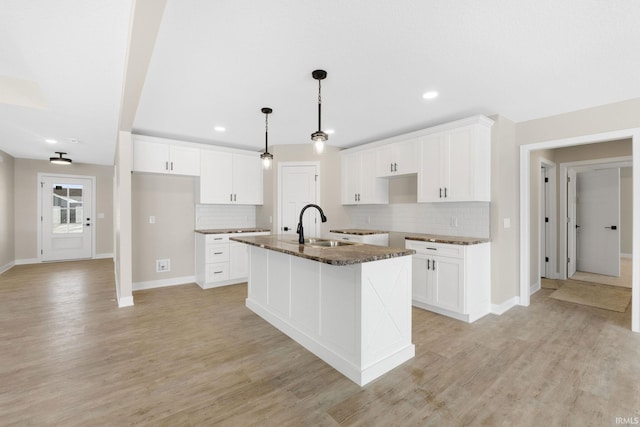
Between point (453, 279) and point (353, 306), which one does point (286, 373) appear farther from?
point (453, 279)

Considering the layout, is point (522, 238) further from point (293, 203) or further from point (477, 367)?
point (293, 203)

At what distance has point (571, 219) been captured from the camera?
205 inches

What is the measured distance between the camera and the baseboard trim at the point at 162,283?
461cm

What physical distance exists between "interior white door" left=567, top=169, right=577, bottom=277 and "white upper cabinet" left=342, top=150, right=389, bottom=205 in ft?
10.6

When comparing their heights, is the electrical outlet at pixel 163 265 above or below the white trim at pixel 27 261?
above

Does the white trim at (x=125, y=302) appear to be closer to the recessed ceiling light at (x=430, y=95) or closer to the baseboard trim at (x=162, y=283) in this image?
the baseboard trim at (x=162, y=283)

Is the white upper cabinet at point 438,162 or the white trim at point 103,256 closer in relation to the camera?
the white upper cabinet at point 438,162

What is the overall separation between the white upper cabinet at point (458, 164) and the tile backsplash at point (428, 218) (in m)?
0.36

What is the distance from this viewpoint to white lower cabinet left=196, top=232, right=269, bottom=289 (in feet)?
15.3

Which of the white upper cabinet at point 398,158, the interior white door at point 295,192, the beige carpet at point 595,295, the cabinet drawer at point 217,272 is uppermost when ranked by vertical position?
the white upper cabinet at point 398,158

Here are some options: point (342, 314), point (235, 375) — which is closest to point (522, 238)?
point (342, 314)

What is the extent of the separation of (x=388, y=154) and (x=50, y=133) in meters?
5.19

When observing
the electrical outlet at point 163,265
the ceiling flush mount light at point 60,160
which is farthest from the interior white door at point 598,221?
the ceiling flush mount light at point 60,160

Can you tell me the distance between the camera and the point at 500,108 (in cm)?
335
